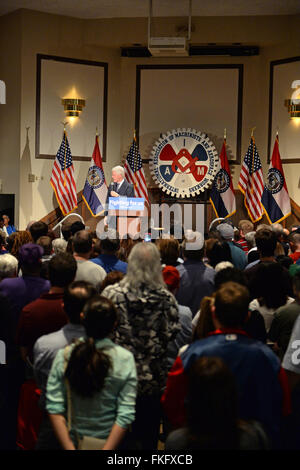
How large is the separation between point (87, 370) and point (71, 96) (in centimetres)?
906

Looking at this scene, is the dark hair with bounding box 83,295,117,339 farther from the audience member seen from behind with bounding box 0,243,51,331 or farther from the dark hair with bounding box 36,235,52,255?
the dark hair with bounding box 36,235,52,255

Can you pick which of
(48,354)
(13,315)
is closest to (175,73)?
(13,315)

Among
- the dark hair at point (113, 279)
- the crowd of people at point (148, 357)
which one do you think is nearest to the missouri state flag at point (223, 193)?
the crowd of people at point (148, 357)

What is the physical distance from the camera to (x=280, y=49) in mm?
10664

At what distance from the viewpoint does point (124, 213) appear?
7453mm

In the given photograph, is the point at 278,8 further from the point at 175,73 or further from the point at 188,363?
the point at 188,363

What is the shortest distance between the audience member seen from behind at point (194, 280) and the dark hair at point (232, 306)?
1.47 m

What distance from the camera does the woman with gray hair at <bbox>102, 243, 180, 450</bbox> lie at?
9.26 ft

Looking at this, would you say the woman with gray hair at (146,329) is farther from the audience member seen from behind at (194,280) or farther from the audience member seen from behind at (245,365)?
the audience member seen from behind at (194,280)

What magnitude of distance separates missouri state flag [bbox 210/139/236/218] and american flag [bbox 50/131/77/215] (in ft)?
7.72

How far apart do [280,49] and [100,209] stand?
410cm

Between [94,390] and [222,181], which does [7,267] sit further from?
[222,181]

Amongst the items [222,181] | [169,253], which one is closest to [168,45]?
[222,181]

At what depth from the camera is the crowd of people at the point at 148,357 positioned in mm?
1940
